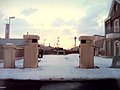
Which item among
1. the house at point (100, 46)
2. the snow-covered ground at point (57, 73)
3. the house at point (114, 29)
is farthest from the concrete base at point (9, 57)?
the house at point (100, 46)

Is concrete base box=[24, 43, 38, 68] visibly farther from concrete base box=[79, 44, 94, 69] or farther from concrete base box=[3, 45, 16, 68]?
concrete base box=[79, 44, 94, 69]

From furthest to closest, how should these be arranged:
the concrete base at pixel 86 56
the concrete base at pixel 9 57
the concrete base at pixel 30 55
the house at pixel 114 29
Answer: the house at pixel 114 29 → the concrete base at pixel 86 56 → the concrete base at pixel 30 55 → the concrete base at pixel 9 57

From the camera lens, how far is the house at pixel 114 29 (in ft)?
117

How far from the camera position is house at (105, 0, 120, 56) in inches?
1400

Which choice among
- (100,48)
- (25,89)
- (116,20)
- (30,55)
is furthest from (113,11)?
(25,89)

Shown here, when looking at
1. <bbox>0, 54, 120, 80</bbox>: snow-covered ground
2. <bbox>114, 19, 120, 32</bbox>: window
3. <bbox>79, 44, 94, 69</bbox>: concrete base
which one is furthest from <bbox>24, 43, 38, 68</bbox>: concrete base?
<bbox>114, 19, 120, 32</bbox>: window

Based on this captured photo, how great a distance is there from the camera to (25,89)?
30.5ft

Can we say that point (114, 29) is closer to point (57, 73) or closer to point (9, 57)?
point (9, 57)

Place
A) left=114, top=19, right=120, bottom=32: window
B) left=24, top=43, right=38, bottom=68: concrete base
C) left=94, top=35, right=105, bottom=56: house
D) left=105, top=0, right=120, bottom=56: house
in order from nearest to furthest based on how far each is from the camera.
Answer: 1. left=24, top=43, right=38, bottom=68: concrete base
2. left=105, top=0, right=120, bottom=56: house
3. left=114, top=19, right=120, bottom=32: window
4. left=94, top=35, right=105, bottom=56: house

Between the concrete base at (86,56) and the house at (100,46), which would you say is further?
the house at (100,46)

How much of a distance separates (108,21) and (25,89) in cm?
3222

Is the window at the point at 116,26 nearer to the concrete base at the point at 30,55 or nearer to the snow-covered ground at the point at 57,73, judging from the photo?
the concrete base at the point at 30,55

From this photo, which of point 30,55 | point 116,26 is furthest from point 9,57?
point 116,26

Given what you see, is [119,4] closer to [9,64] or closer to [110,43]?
[110,43]
